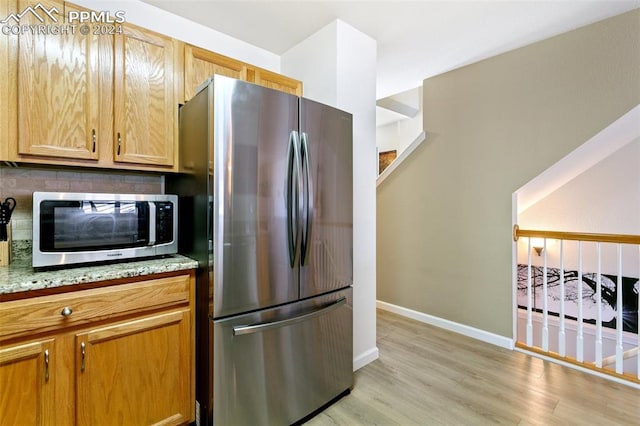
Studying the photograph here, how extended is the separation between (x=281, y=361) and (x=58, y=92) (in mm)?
1796

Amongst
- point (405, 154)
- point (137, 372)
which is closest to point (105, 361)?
point (137, 372)

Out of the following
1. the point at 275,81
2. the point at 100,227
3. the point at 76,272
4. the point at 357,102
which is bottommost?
the point at 76,272

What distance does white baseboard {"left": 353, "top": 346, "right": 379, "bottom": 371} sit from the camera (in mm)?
2277

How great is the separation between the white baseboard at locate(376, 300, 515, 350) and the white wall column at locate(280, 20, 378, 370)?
98cm

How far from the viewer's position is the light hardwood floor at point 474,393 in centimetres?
175

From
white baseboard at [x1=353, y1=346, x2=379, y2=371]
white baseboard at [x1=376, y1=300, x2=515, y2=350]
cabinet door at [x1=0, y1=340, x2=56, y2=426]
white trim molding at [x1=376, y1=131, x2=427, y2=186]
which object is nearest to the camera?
cabinet door at [x1=0, y1=340, x2=56, y2=426]

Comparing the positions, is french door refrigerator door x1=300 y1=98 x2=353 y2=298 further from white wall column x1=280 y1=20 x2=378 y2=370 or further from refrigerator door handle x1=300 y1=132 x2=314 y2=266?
white wall column x1=280 y1=20 x2=378 y2=370

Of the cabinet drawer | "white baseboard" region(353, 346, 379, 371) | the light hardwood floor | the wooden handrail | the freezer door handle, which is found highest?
the wooden handrail

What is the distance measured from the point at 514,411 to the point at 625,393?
33.9 inches

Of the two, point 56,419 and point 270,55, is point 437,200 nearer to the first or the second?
point 270,55

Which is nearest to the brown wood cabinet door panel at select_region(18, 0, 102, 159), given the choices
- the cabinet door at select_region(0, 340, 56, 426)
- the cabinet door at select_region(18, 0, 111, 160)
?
the cabinet door at select_region(18, 0, 111, 160)

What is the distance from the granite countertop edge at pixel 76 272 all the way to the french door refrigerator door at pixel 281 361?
41 cm

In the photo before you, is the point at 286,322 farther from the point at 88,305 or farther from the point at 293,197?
the point at 88,305

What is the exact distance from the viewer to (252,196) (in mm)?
1478
